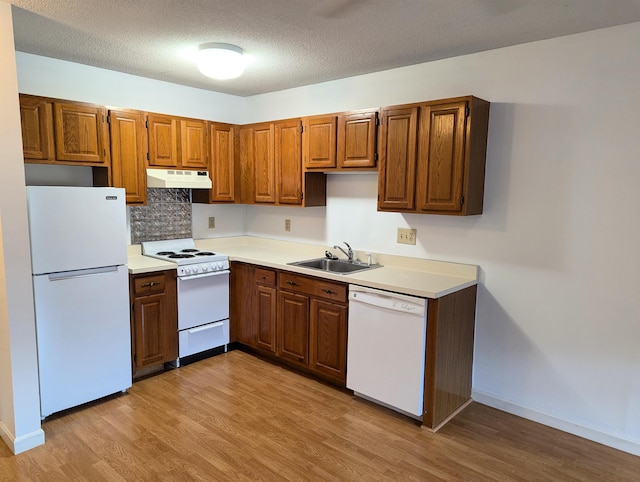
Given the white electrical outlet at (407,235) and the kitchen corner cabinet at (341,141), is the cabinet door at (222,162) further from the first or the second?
the white electrical outlet at (407,235)

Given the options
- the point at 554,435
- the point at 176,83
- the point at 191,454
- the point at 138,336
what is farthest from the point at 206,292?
the point at 554,435

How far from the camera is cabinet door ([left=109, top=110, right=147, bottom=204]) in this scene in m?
3.40

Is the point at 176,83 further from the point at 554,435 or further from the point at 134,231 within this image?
the point at 554,435

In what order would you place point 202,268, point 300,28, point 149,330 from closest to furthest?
point 300,28 → point 149,330 → point 202,268

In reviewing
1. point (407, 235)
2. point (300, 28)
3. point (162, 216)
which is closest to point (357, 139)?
point (407, 235)

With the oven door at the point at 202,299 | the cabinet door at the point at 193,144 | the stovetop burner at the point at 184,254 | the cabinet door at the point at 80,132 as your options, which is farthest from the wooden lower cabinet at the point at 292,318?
the cabinet door at the point at 80,132

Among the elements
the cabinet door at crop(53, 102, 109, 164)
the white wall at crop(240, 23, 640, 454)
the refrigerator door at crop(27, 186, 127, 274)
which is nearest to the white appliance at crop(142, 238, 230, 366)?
A: the refrigerator door at crop(27, 186, 127, 274)

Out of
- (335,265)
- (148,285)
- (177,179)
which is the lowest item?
(148,285)

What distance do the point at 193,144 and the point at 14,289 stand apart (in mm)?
1998

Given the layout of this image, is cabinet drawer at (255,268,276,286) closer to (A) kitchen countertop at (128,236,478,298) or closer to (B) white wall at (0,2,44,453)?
(A) kitchen countertop at (128,236,478,298)

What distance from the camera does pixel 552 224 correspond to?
108 inches

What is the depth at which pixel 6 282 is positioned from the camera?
2381 millimetres

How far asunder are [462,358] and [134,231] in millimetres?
2949

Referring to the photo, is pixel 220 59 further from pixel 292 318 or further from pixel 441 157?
pixel 292 318
